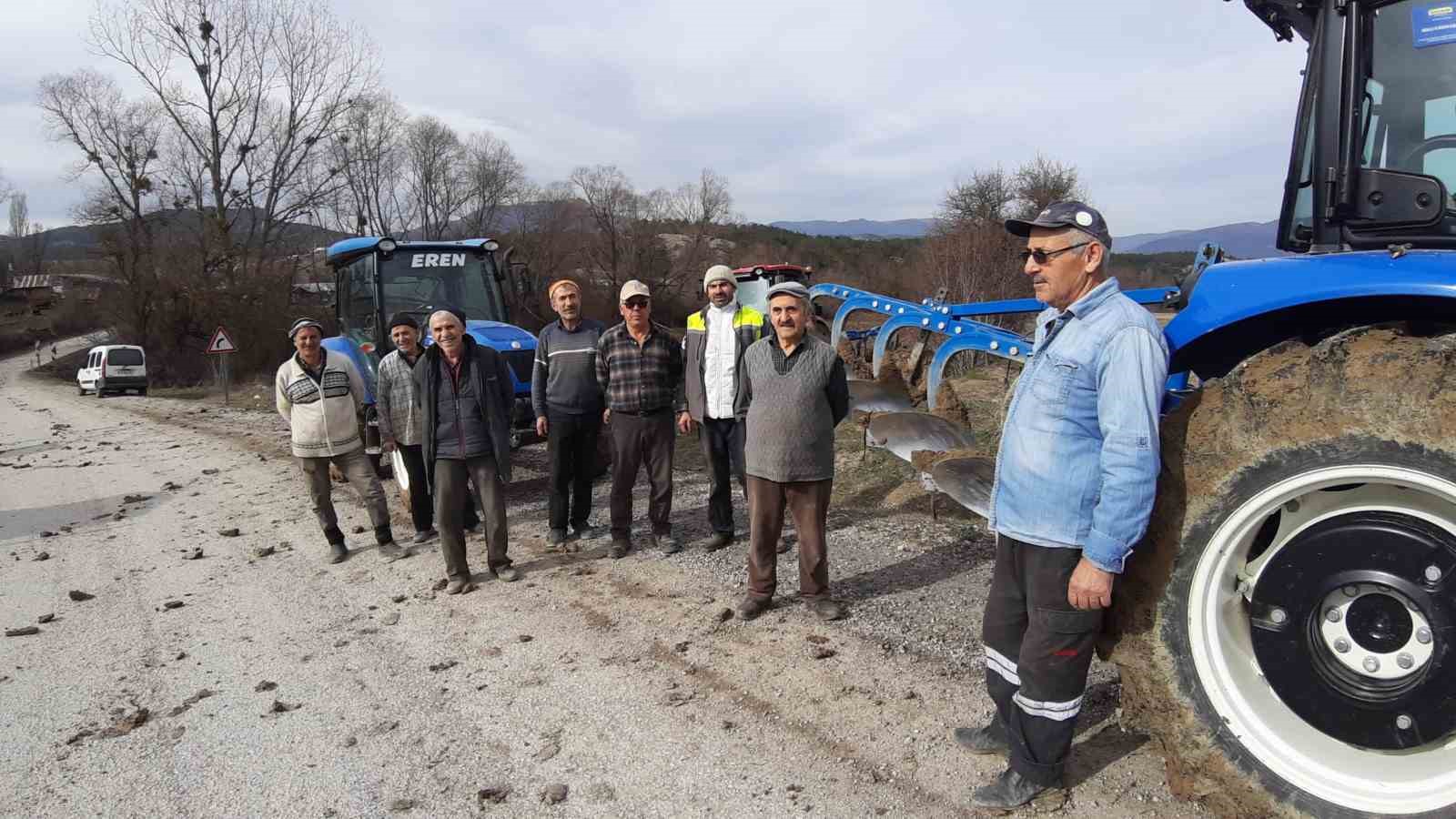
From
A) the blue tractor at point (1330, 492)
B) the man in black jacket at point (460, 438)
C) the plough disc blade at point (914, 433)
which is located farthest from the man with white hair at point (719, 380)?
the blue tractor at point (1330, 492)

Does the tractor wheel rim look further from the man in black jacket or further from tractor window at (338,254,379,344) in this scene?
tractor window at (338,254,379,344)

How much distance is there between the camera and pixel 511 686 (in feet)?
11.6

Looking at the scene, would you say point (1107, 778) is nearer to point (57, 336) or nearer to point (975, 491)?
point (975, 491)

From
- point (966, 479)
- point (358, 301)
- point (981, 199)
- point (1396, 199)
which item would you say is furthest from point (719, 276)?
point (981, 199)

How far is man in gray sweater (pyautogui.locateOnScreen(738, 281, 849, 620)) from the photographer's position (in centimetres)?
405

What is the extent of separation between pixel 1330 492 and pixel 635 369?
3912 millimetres

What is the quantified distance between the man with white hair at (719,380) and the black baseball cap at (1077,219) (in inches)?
110

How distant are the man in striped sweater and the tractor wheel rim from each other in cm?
494

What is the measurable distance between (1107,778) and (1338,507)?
1.10m

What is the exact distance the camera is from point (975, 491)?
5184 millimetres

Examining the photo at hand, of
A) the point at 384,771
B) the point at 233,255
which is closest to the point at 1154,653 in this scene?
the point at 384,771

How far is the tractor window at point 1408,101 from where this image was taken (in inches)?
92.4

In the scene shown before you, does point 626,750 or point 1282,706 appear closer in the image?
point 1282,706

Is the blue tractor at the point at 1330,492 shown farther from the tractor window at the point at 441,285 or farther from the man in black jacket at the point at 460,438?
the tractor window at the point at 441,285
